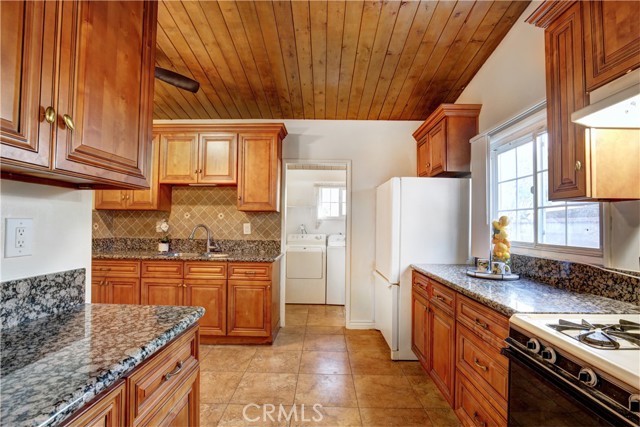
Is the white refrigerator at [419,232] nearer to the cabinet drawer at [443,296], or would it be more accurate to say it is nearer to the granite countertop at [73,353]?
the cabinet drawer at [443,296]

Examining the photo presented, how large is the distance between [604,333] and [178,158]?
11.4ft

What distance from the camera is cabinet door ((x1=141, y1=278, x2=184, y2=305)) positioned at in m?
2.88

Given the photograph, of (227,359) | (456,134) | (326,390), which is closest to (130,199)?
→ (227,359)

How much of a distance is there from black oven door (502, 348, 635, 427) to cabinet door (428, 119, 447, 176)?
1.80 metres

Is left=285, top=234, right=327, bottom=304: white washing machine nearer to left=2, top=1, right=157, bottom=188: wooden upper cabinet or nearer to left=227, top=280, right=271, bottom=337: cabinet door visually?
left=227, top=280, right=271, bottom=337: cabinet door

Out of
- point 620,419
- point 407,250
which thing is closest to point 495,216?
point 407,250

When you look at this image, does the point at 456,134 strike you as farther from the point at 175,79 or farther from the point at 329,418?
the point at 329,418

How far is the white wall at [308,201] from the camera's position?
17.2 ft

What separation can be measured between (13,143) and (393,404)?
7.70 feet

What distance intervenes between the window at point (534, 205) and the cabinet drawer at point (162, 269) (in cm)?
297

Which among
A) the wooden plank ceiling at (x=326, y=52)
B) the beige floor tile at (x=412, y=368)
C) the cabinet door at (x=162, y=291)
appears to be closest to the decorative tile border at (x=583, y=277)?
the beige floor tile at (x=412, y=368)

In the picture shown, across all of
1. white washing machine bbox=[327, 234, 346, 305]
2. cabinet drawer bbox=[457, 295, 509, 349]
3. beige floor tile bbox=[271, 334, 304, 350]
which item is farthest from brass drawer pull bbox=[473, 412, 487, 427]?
white washing machine bbox=[327, 234, 346, 305]

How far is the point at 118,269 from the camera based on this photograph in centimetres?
289

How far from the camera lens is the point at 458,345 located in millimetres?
1730
